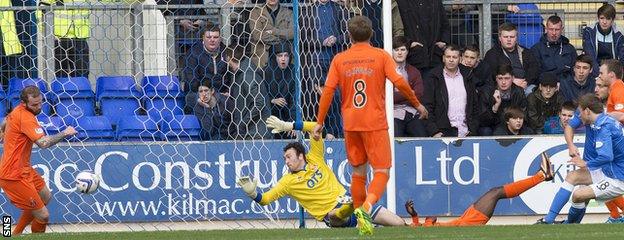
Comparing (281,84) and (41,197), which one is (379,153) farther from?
(41,197)

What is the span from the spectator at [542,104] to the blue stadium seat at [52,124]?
5238 millimetres

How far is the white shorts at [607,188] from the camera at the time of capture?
49.6 ft

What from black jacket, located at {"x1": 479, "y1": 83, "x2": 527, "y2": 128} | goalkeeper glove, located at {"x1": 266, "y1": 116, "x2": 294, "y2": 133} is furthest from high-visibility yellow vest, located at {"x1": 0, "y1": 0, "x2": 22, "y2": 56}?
black jacket, located at {"x1": 479, "y1": 83, "x2": 527, "y2": 128}

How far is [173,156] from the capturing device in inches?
671

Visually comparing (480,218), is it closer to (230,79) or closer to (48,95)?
(230,79)

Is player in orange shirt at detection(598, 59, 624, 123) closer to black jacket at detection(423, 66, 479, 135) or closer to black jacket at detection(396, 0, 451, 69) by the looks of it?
black jacket at detection(423, 66, 479, 135)

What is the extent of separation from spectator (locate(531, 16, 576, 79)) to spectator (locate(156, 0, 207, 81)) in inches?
156

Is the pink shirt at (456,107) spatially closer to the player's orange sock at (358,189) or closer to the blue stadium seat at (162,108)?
the blue stadium seat at (162,108)

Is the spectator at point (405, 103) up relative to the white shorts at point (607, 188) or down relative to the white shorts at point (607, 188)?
up

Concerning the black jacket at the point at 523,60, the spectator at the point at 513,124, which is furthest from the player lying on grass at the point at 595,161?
the black jacket at the point at 523,60

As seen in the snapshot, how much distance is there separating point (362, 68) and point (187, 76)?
4.40m

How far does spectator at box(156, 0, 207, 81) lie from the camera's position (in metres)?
17.5

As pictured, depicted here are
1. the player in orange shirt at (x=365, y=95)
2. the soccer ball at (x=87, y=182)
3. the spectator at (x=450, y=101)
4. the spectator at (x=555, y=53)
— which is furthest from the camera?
the spectator at (x=555, y=53)

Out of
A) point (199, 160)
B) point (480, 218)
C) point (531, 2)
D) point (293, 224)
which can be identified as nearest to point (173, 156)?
point (199, 160)
